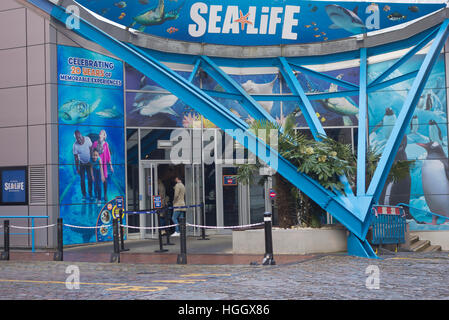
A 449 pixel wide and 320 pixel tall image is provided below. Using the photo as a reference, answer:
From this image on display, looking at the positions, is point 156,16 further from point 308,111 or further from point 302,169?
point 302,169

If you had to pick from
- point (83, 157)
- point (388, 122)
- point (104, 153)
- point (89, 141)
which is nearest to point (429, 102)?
point (388, 122)

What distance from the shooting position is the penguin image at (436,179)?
1952cm

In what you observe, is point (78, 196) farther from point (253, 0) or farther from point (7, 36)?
point (253, 0)

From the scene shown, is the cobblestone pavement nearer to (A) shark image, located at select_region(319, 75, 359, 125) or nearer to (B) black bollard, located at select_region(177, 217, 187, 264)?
(B) black bollard, located at select_region(177, 217, 187, 264)

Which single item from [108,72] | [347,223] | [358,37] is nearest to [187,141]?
[108,72]

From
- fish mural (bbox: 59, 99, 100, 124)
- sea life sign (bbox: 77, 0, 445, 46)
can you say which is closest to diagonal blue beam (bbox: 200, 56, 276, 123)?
sea life sign (bbox: 77, 0, 445, 46)

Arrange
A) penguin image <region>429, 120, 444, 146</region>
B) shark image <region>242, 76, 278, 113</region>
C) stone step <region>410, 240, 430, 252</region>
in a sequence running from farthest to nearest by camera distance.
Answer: shark image <region>242, 76, 278, 113</region> < penguin image <region>429, 120, 444, 146</region> < stone step <region>410, 240, 430, 252</region>

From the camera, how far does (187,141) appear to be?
20547 millimetres

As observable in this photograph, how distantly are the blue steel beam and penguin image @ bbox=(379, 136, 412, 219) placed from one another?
6666mm

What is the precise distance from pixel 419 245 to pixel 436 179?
3534 millimetres

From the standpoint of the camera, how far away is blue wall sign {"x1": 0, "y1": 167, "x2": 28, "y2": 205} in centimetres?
1772

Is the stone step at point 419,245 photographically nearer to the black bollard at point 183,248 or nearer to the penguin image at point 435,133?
the penguin image at point 435,133
